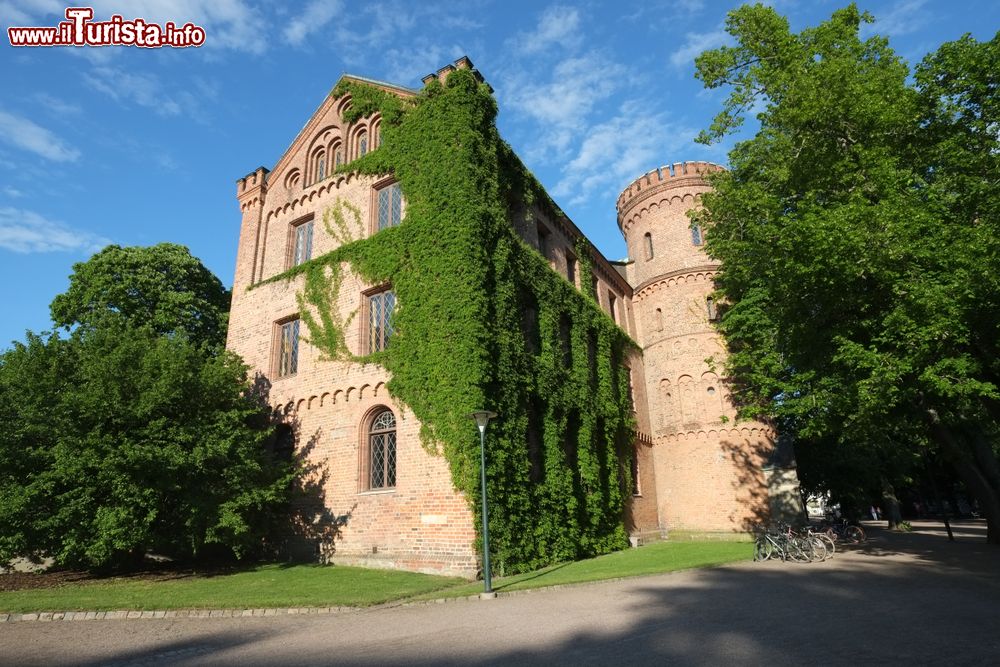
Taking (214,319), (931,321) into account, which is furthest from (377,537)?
(214,319)

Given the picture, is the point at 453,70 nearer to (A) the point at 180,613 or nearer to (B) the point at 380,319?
(B) the point at 380,319

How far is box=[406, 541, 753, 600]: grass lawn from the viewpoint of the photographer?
1113 cm

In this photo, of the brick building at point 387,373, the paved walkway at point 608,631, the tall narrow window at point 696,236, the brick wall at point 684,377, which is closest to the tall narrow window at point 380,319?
the brick building at point 387,373

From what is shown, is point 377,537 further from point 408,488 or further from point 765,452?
point 765,452

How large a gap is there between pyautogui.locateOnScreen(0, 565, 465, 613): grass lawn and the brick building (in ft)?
4.37

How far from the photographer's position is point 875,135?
1308 cm

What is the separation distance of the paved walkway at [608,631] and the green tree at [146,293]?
21.0 meters

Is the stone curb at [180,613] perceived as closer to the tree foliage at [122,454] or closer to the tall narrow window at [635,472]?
the tree foliage at [122,454]

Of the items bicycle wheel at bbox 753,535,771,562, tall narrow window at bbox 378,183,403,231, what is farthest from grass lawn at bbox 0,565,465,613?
tall narrow window at bbox 378,183,403,231

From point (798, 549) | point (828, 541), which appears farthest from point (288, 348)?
point (828, 541)

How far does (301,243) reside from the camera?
20.1 m

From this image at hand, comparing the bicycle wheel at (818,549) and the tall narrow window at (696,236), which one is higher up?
the tall narrow window at (696,236)

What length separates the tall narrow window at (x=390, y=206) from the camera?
696 inches

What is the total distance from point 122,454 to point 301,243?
9.64 m
